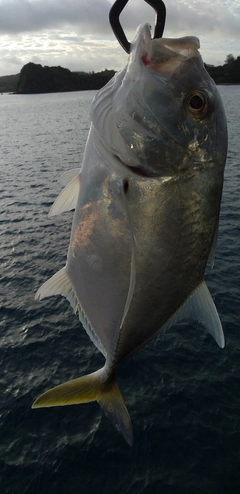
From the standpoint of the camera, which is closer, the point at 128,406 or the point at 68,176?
the point at 68,176

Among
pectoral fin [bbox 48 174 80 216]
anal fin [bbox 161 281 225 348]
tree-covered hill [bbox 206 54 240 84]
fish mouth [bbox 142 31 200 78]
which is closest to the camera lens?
fish mouth [bbox 142 31 200 78]

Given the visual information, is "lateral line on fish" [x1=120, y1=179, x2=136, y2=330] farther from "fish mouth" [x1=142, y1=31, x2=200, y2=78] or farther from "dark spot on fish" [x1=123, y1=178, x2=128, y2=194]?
"fish mouth" [x1=142, y1=31, x2=200, y2=78]

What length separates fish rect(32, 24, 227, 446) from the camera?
2838 mm

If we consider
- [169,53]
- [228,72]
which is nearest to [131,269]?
[169,53]

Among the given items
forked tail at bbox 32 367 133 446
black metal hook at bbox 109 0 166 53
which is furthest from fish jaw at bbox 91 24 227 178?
forked tail at bbox 32 367 133 446

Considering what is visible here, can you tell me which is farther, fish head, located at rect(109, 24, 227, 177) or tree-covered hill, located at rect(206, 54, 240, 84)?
tree-covered hill, located at rect(206, 54, 240, 84)

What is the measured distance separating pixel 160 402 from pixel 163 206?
8493 mm

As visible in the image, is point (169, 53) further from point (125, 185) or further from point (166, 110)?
point (125, 185)

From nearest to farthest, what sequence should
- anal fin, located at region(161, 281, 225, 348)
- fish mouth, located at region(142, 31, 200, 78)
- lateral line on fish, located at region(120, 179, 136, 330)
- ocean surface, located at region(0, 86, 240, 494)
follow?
1. fish mouth, located at region(142, 31, 200, 78)
2. lateral line on fish, located at region(120, 179, 136, 330)
3. anal fin, located at region(161, 281, 225, 348)
4. ocean surface, located at region(0, 86, 240, 494)

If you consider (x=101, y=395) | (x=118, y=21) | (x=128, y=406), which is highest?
(x=118, y=21)

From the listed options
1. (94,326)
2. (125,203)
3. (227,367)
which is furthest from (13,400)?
(125,203)

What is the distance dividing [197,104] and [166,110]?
229 millimetres

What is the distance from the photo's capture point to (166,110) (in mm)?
2848

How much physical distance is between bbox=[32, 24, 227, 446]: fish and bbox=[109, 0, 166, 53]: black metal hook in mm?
128
